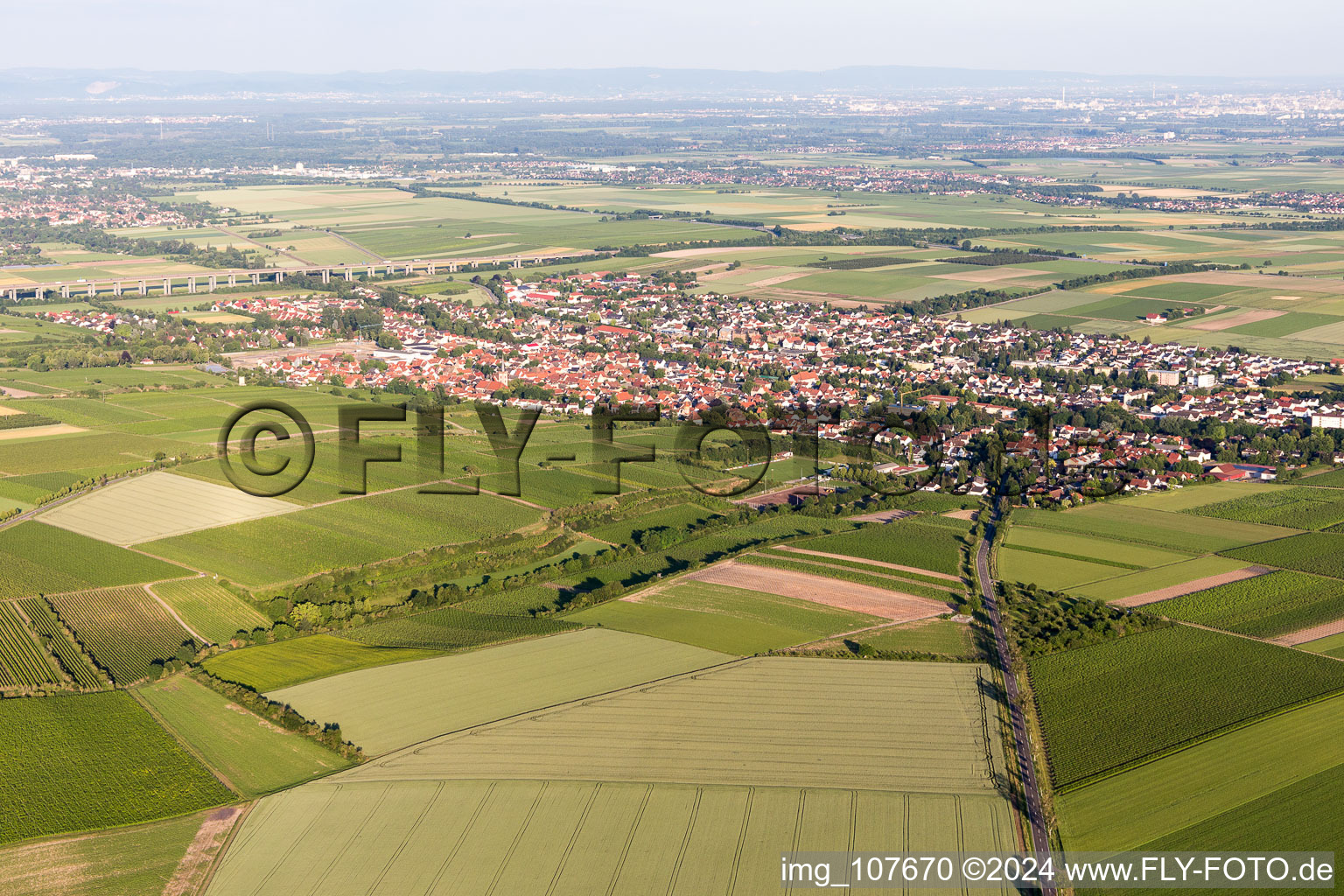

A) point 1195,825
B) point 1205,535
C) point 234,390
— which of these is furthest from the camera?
point 234,390

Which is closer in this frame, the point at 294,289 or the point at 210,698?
the point at 210,698

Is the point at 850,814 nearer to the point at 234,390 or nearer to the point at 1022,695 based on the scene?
the point at 1022,695

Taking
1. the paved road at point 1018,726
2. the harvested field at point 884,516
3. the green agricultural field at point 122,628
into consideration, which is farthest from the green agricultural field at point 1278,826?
the green agricultural field at point 122,628

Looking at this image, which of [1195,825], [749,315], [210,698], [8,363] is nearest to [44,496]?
[210,698]

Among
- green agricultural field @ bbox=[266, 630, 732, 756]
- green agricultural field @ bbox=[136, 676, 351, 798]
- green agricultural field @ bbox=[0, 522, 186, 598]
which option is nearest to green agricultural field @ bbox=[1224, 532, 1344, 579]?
green agricultural field @ bbox=[266, 630, 732, 756]

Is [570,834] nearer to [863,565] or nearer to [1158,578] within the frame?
[863,565]

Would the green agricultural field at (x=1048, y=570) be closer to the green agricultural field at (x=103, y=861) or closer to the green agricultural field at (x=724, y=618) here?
the green agricultural field at (x=724, y=618)

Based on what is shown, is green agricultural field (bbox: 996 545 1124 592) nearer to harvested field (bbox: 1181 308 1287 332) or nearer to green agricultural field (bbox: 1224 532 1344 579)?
green agricultural field (bbox: 1224 532 1344 579)

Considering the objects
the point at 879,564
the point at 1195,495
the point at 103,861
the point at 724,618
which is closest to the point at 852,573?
the point at 879,564
